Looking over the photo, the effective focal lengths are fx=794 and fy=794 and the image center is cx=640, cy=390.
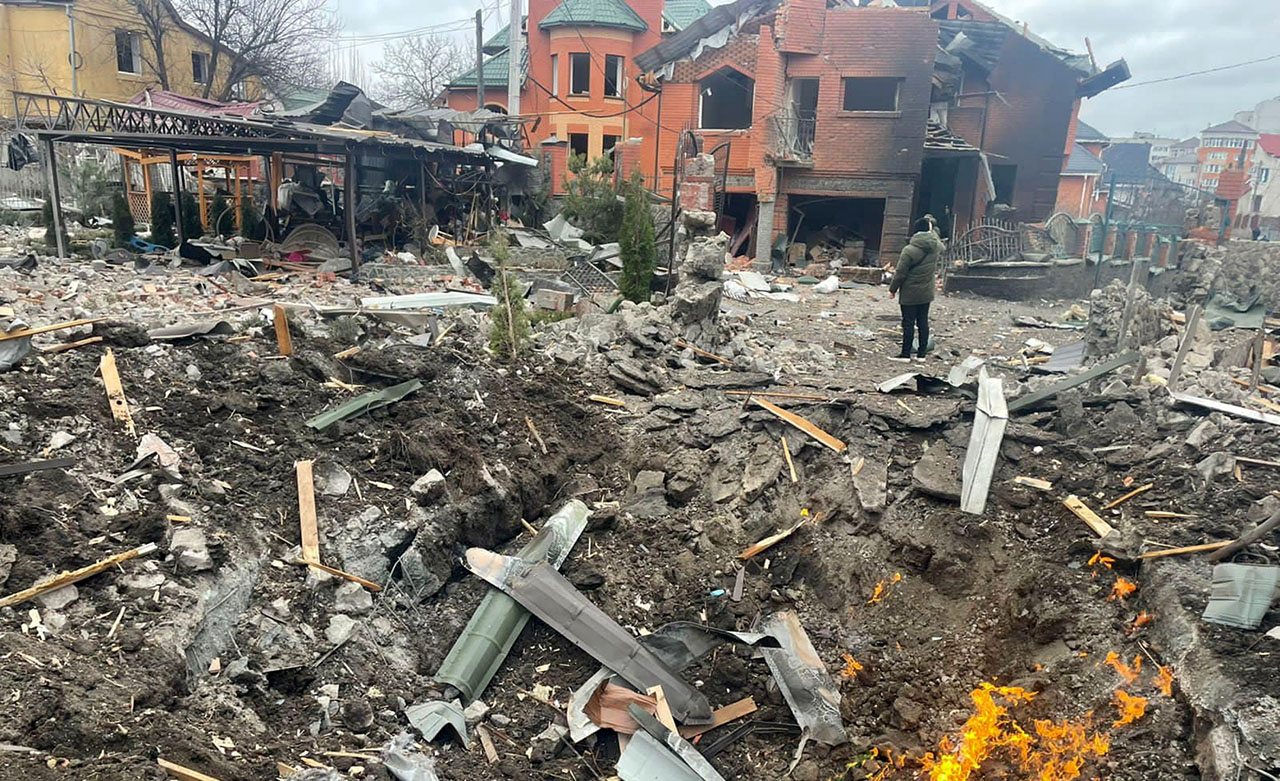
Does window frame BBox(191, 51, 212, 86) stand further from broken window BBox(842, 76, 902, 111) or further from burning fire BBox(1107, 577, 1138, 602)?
burning fire BBox(1107, 577, 1138, 602)

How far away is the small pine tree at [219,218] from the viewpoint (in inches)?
728

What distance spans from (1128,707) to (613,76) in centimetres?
2969

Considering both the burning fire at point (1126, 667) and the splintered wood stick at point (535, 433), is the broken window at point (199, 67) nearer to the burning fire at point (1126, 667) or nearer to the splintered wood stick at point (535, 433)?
the splintered wood stick at point (535, 433)

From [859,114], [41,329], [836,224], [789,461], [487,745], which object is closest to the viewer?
[487,745]

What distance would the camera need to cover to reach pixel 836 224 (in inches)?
892

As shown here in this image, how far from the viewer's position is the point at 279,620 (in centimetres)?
486

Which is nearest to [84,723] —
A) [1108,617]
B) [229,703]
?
[229,703]

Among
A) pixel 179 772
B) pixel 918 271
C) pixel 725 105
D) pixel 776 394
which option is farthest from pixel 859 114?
pixel 179 772

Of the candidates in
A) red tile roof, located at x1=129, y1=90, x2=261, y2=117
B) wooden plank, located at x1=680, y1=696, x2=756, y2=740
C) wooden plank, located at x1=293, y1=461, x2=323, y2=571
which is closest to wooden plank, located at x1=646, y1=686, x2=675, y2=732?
wooden plank, located at x1=680, y1=696, x2=756, y2=740

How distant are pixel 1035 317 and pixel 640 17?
21.9 metres

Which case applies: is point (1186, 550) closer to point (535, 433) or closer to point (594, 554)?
point (594, 554)

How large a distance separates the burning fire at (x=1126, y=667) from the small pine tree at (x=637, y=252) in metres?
8.28

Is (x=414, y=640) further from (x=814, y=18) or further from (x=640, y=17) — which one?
(x=640, y=17)

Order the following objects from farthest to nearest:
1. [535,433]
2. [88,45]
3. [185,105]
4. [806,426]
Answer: [88,45]
[185,105]
[535,433]
[806,426]
